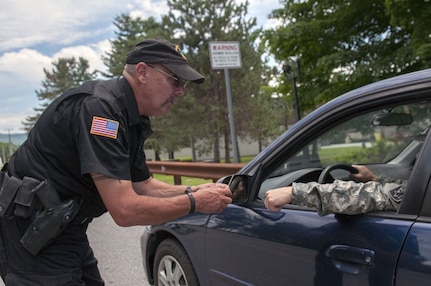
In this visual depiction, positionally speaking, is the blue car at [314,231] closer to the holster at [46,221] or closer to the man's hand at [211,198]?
the man's hand at [211,198]

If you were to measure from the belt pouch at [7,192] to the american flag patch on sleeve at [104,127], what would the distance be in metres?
0.43

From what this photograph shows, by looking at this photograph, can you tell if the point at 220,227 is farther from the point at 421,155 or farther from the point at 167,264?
the point at 421,155

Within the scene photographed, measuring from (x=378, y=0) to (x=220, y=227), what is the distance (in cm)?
637

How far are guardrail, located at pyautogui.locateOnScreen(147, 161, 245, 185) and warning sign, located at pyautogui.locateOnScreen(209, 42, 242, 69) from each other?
5.35 ft

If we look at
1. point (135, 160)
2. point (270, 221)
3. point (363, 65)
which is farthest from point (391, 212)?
point (363, 65)

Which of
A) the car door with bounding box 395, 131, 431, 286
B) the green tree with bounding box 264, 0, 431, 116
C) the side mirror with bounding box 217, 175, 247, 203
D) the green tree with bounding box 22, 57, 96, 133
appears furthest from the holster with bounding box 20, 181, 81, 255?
the green tree with bounding box 22, 57, 96, 133

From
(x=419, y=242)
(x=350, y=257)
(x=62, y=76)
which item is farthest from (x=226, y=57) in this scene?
(x=62, y=76)

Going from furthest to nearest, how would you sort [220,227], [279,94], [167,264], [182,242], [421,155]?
[279,94]
[167,264]
[182,242]
[220,227]
[421,155]

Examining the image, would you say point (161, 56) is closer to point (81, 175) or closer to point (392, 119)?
point (81, 175)

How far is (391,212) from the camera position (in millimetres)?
1580

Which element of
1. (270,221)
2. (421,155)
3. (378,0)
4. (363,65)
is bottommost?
(270,221)

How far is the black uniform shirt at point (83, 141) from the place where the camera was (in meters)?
1.62

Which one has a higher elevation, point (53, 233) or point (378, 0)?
point (378, 0)

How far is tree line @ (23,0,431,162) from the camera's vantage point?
6693 mm
